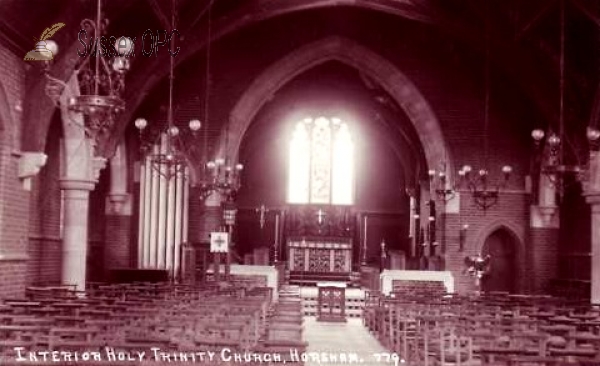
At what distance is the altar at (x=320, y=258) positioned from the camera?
1353 inches

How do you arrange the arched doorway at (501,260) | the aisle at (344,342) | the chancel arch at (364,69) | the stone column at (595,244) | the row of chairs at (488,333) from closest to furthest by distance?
the row of chairs at (488,333) → the aisle at (344,342) → the stone column at (595,244) → the chancel arch at (364,69) → the arched doorway at (501,260)

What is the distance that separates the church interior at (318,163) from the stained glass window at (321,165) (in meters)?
0.06

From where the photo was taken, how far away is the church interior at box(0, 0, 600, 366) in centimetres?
1717

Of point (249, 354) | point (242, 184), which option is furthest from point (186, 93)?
point (249, 354)

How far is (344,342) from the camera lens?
59.2 ft

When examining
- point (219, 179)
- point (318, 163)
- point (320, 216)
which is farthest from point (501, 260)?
point (318, 163)

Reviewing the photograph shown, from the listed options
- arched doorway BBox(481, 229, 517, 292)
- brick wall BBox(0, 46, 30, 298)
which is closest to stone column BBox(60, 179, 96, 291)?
brick wall BBox(0, 46, 30, 298)

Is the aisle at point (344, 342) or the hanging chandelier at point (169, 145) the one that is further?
the hanging chandelier at point (169, 145)

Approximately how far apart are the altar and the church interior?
0.26 feet

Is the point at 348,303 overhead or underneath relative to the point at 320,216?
underneath

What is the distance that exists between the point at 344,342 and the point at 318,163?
20365mm

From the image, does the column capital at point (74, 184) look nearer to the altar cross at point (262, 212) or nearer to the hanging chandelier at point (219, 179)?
the hanging chandelier at point (219, 179)

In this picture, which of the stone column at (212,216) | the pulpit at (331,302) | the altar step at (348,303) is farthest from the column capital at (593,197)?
the stone column at (212,216)

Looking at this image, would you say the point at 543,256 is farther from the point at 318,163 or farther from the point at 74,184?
the point at 74,184
